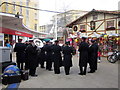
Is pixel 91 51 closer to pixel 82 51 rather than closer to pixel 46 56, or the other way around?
pixel 82 51

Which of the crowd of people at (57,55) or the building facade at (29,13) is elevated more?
the building facade at (29,13)

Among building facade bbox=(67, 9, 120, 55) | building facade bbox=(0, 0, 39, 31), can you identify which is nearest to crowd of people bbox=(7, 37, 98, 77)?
building facade bbox=(67, 9, 120, 55)

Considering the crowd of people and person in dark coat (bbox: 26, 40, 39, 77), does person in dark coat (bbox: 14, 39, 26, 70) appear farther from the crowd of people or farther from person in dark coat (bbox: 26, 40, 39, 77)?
person in dark coat (bbox: 26, 40, 39, 77)

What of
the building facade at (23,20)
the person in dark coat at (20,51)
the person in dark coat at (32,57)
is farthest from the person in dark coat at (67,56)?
the building facade at (23,20)

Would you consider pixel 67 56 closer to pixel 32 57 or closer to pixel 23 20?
pixel 32 57

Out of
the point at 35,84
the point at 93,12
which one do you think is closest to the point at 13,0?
the point at 93,12

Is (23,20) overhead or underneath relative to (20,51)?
overhead

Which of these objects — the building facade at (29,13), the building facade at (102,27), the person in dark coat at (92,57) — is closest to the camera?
the person in dark coat at (92,57)

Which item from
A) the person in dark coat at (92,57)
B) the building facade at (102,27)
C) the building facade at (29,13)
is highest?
the building facade at (29,13)

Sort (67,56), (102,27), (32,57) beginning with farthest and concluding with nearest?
(102,27) < (67,56) < (32,57)

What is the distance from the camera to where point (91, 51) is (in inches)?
311

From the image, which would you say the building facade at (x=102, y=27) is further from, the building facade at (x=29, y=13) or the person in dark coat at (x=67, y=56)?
the building facade at (x=29, y=13)

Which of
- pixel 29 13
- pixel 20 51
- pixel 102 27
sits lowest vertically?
pixel 20 51

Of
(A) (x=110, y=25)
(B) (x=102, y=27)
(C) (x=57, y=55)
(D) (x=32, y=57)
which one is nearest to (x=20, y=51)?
(D) (x=32, y=57)
